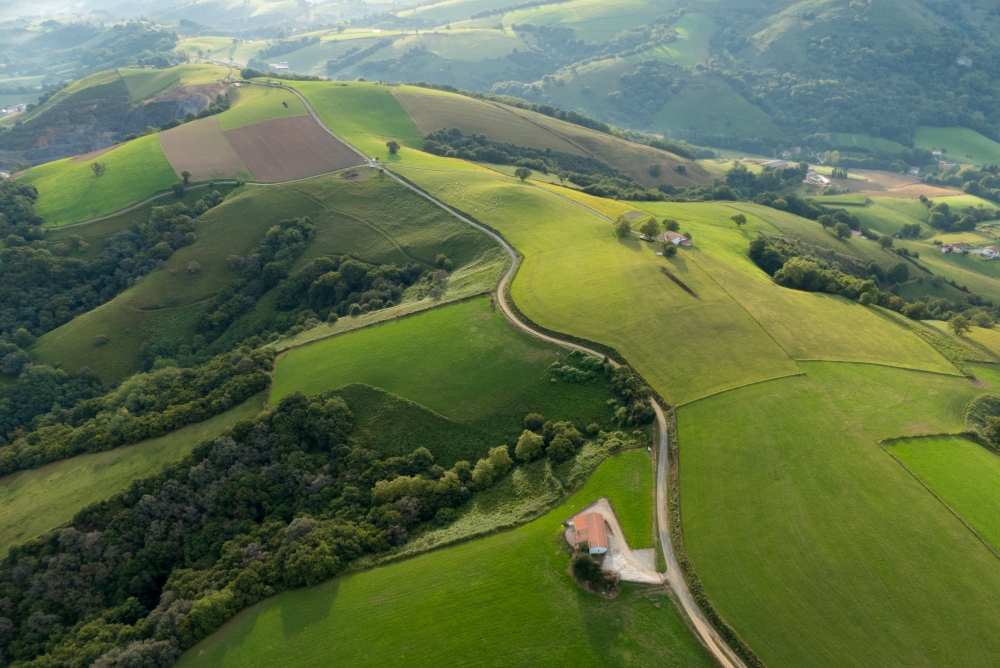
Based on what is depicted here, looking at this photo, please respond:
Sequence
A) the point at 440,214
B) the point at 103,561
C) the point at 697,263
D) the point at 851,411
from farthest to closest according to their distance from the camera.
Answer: the point at 440,214, the point at 697,263, the point at 851,411, the point at 103,561

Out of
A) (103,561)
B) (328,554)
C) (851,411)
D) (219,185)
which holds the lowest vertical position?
(103,561)

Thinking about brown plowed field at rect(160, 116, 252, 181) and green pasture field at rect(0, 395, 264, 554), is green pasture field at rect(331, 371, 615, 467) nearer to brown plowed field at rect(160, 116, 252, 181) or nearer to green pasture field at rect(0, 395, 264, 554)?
green pasture field at rect(0, 395, 264, 554)

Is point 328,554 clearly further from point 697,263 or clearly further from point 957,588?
point 697,263

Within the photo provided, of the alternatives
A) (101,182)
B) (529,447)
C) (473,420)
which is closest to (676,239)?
(473,420)

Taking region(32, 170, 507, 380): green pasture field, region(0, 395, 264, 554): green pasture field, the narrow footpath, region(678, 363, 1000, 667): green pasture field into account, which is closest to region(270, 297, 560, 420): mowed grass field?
the narrow footpath

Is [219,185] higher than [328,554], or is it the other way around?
[219,185]

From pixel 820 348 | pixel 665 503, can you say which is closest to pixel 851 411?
pixel 820 348

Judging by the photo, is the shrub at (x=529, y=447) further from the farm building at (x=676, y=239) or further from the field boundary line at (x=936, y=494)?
the farm building at (x=676, y=239)
